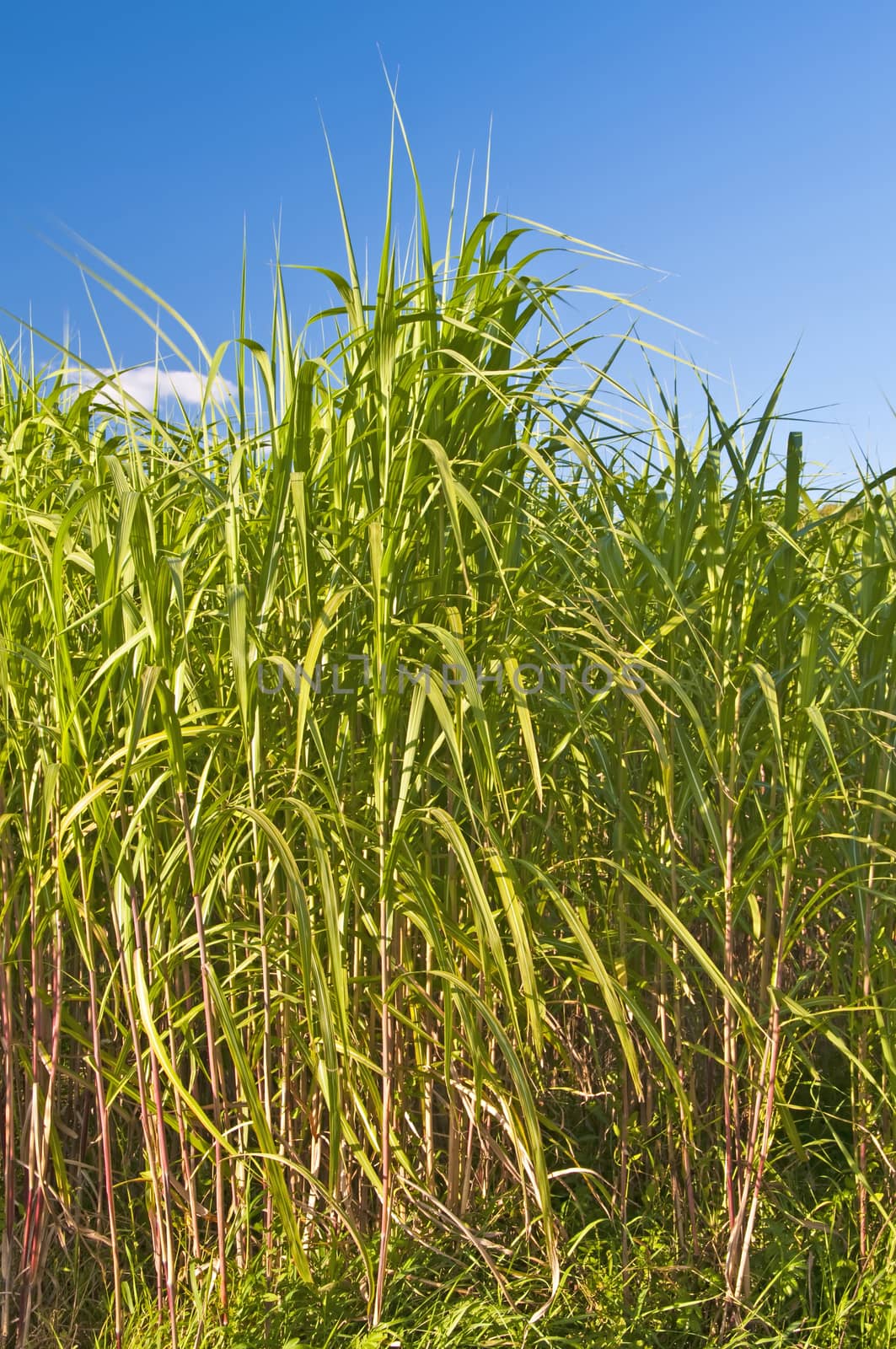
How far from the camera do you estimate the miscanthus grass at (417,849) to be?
146 centimetres

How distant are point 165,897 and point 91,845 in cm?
33

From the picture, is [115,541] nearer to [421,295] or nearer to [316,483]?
[316,483]

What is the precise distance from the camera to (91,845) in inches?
71.2

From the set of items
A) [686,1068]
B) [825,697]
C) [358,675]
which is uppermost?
[358,675]

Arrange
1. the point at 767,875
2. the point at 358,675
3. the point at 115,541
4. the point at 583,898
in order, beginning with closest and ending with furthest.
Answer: the point at 115,541 < the point at 358,675 < the point at 583,898 < the point at 767,875

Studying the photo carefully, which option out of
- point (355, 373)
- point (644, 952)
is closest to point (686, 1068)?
point (644, 952)

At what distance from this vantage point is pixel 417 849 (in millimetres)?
1720

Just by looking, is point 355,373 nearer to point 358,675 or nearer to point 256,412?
point 256,412

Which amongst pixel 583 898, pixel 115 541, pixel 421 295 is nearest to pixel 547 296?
pixel 421 295

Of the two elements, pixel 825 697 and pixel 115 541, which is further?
pixel 825 697

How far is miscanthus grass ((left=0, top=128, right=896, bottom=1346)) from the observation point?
146cm

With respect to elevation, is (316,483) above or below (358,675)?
above

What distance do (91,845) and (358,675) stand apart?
0.62 meters

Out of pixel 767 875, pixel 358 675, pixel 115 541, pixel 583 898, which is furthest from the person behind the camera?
pixel 767 875
